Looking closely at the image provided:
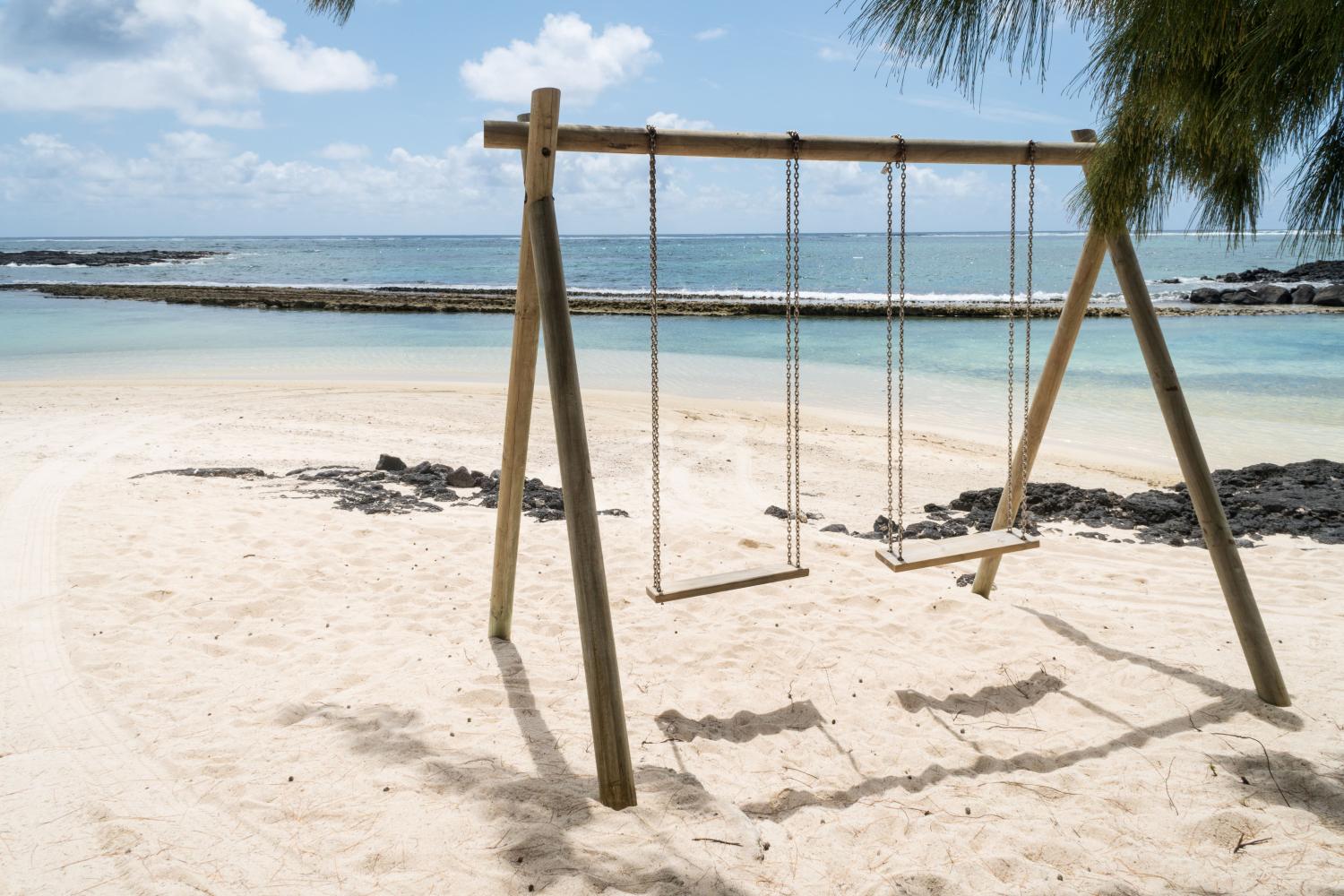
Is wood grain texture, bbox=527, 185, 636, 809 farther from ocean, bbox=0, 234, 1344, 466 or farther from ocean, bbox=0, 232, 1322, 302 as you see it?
ocean, bbox=0, 232, 1322, 302

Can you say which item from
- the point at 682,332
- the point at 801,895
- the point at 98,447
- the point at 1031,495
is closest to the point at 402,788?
the point at 801,895

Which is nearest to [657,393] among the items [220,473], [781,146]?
[781,146]

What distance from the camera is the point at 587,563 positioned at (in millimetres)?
2857

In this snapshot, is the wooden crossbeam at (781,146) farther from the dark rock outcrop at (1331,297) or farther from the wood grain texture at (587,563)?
the dark rock outcrop at (1331,297)

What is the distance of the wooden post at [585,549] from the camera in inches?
110

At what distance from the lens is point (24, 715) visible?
3270mm

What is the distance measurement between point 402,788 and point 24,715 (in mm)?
1603

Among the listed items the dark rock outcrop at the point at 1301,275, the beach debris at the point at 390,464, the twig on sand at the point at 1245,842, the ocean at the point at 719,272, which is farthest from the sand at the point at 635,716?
the dark rock outcrop at the point at 1301,275

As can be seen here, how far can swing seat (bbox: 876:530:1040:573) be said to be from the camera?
12.0 ft

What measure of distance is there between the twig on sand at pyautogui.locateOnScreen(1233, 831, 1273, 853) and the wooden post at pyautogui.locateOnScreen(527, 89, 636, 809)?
1.83m

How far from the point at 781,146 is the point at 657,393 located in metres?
1.14

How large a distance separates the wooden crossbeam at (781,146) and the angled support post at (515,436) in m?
0.17

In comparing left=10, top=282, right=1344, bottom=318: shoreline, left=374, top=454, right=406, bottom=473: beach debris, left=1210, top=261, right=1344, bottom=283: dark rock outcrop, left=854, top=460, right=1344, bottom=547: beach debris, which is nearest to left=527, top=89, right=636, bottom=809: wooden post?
left=854, top=460, right=1344, bottom=547: beach debris

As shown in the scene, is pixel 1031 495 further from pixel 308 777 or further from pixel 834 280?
pixel 834 280
